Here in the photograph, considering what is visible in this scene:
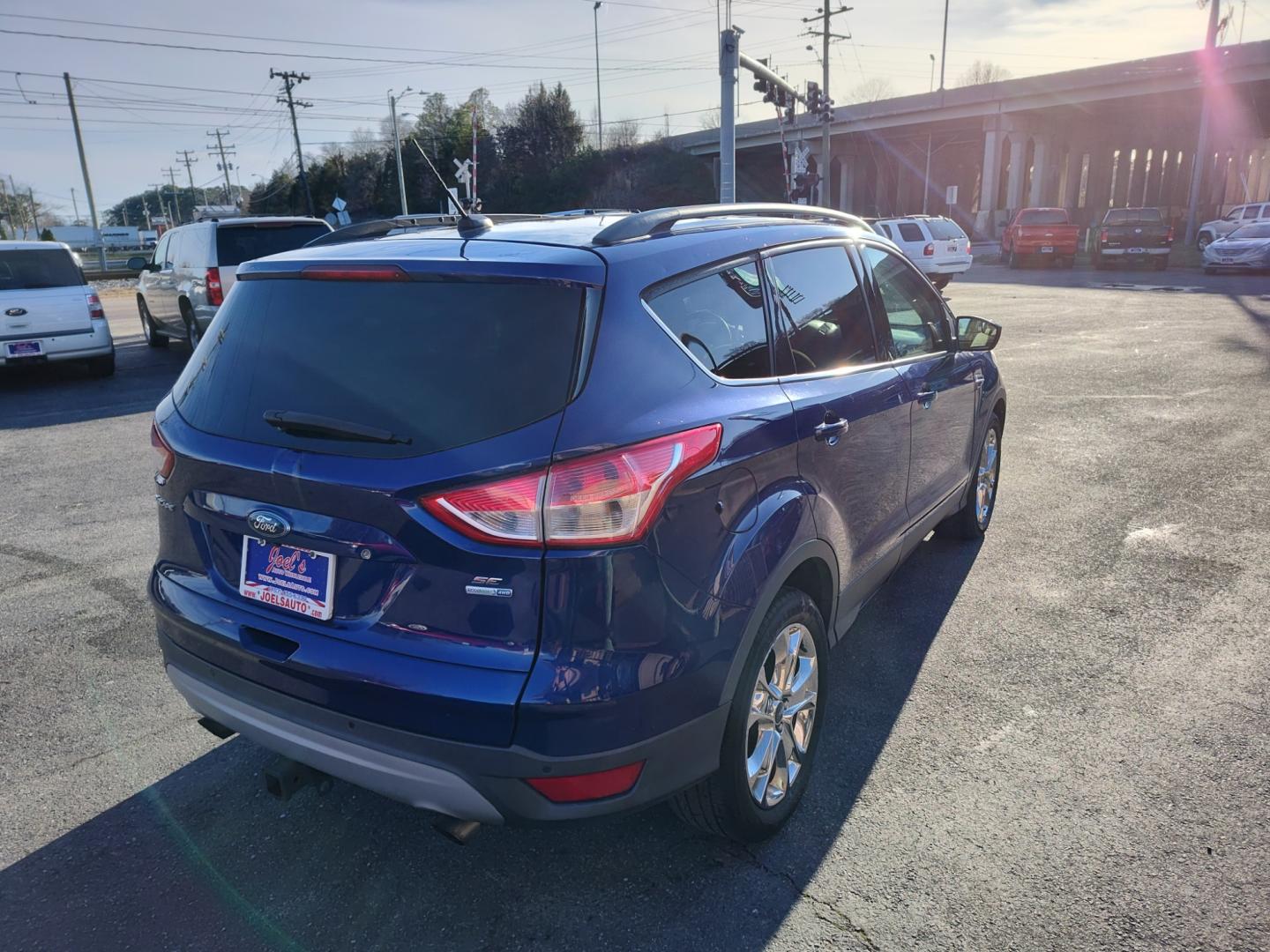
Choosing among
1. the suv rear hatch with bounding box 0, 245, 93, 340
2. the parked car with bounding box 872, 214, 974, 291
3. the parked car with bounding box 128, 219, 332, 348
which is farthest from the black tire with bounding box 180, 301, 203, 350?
the parked car with bounding box 872, 214, 974, 291

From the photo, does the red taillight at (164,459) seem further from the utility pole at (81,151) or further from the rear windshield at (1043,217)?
the utility pole at (81,151)

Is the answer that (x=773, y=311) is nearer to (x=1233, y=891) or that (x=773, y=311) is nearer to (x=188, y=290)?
(x=1233, y=891)

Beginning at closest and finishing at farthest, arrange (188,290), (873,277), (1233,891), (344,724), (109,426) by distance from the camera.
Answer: (344,724), (1233,891), (873,277), (109,426), (188,290)

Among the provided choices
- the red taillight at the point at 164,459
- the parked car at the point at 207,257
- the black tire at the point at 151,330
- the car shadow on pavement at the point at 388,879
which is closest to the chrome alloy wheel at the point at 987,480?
the car shadow on pavement at the point at 388,879

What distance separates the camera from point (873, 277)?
384cm

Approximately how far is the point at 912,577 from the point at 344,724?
342cm

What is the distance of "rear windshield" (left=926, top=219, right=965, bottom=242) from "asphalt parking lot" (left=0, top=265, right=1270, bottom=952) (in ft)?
59.9

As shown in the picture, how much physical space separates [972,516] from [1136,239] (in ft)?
85.8

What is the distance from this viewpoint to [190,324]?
12680 mm

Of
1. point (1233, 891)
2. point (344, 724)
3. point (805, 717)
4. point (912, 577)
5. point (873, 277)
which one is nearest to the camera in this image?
point (344, 724)

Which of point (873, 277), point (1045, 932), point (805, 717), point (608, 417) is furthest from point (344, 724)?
point (873, 277)

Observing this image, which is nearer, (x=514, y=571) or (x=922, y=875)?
(x=514, y=571)

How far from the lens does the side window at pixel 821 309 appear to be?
308cm

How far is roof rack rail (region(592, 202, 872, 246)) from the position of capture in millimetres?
2590
